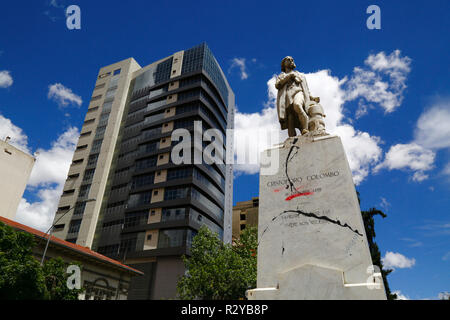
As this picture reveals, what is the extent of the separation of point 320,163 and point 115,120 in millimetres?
63772

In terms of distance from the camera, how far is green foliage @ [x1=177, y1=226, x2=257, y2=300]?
963 inches

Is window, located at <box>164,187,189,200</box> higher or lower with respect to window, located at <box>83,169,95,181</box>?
lower

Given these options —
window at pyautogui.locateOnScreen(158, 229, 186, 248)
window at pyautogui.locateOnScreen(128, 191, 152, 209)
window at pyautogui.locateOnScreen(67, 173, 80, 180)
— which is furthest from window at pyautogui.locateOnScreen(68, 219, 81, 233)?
window at pyautogui.locateOnScreen(158, 229, 186, 248)

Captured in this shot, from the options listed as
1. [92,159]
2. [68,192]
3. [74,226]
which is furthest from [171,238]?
[68,192]

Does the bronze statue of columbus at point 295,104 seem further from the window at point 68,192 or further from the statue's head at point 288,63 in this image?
the window at point 68,192

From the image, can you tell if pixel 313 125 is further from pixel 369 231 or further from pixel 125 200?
pixel 125 200

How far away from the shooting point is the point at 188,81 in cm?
5800

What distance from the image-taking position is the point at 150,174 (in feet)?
171

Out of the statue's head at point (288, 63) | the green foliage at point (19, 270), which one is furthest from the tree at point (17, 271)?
the statue's head at point (288, 63)

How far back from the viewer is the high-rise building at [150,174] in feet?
148

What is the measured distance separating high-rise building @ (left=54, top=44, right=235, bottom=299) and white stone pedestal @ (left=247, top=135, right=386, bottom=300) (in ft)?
127

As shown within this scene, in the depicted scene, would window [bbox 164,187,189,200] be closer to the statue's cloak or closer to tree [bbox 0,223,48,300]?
tree [bbox 0,223,48,300]

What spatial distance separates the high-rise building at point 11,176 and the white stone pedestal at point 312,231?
32.8 metres
